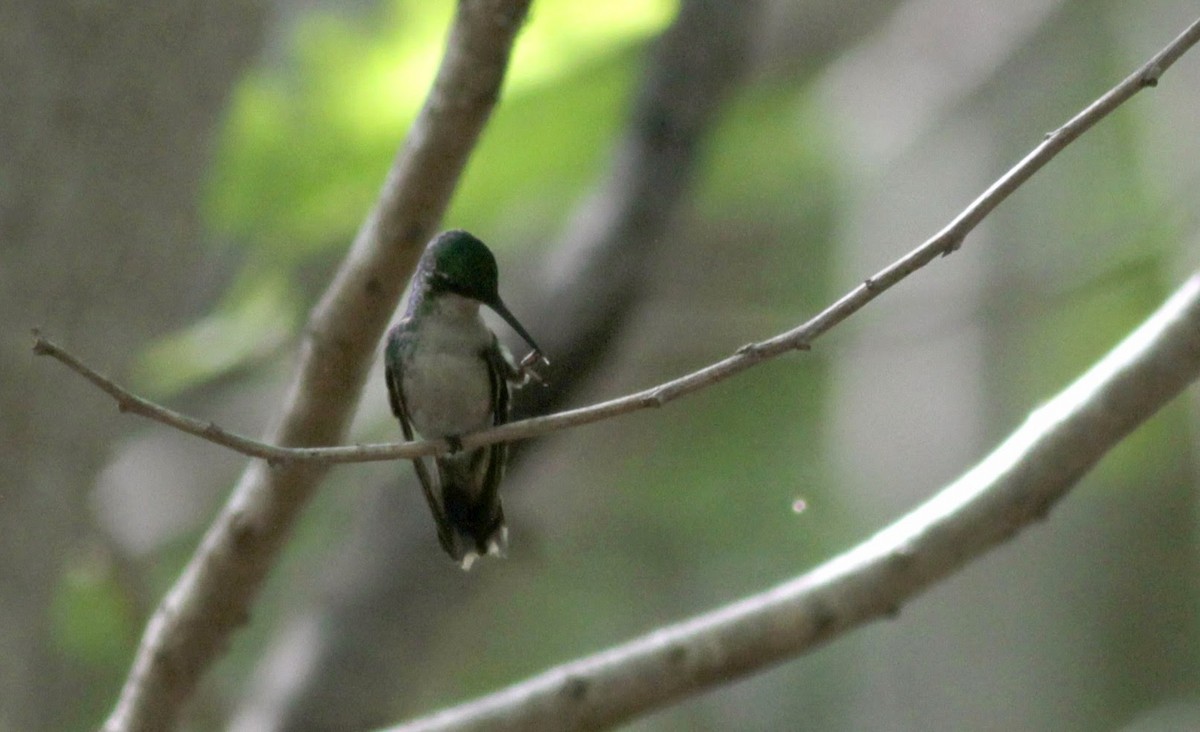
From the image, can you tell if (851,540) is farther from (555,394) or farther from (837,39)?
(837,39)

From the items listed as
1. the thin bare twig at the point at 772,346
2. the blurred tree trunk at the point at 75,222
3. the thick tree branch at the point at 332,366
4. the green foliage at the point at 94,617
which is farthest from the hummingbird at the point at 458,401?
the green foliage at the point at 94,617

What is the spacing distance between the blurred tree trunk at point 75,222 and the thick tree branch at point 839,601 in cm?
120

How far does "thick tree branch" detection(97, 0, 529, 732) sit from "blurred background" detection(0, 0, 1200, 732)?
29.4 inches

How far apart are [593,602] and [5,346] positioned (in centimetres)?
515

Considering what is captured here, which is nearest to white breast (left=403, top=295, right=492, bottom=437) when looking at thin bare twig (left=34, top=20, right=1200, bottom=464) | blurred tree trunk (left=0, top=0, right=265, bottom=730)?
thin bare twig (left=34, top=20, right=1200, bottom=464)

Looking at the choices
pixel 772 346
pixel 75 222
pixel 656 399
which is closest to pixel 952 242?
pixel 772 346

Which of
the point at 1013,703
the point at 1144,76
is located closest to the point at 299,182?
the point at 1144,76

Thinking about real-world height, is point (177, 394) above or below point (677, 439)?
above

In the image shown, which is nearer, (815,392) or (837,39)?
(815,392)

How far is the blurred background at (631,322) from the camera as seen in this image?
339cm

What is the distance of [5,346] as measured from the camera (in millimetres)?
3117

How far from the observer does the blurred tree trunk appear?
3172 mm

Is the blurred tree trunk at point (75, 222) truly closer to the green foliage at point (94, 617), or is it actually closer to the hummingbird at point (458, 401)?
the green foliage at point (94, 617)

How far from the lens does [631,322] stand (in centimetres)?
427
